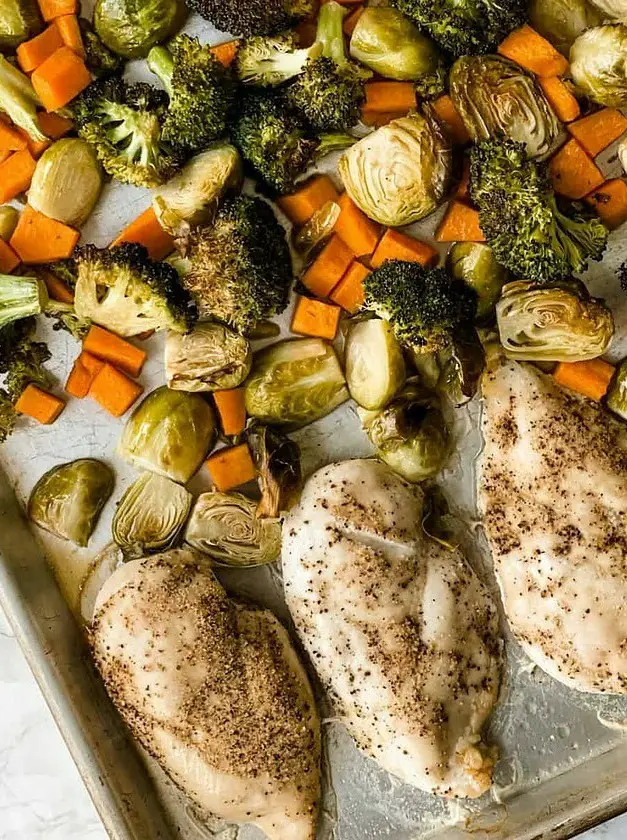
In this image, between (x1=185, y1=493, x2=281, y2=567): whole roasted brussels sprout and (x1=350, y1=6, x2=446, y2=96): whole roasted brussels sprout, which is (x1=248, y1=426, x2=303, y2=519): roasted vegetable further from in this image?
(x1=350, y1=6, x2=446, y2=96): whole roasted brussels sprout

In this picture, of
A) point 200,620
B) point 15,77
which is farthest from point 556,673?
point 15,77

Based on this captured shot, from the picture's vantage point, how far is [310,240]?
302 centimetres

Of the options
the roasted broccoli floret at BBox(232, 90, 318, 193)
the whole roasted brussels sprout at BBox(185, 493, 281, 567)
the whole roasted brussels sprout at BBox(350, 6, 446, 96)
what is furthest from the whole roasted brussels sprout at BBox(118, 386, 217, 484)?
the whole roasted brussels sprout at BBox(350, 6, 446, 96)

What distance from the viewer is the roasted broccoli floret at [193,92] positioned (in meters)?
2.83

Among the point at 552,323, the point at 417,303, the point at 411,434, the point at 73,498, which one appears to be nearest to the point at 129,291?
the point at 73,498

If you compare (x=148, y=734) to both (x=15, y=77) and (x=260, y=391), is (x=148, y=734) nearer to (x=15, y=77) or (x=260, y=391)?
(x=260, y=391)

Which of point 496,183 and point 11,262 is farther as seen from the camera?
point 11,262

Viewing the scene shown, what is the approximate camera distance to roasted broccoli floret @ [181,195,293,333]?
111 inches

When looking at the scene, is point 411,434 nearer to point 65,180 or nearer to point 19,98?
point 65,180

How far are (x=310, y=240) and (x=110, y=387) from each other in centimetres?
92

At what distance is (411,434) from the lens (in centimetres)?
292

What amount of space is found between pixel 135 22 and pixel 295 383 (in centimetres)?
140

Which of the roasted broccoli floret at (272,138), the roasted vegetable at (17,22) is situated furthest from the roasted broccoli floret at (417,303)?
the roasted vegetable at (17,22)

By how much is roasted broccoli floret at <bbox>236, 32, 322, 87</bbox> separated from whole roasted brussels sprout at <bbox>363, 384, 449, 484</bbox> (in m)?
1.20
